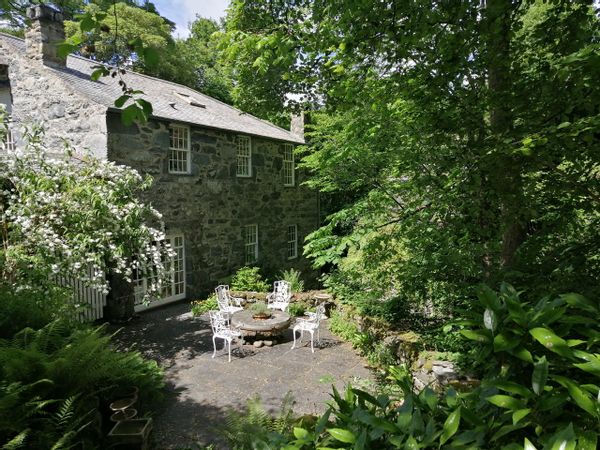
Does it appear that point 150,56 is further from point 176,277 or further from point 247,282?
point 247,282

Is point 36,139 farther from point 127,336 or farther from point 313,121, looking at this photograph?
point 313,121

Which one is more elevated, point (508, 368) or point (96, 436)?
point (508, 368)

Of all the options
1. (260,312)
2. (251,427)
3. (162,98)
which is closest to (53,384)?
(251,427)

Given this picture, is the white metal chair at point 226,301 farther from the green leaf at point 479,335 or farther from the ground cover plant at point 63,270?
the green leaf at point 479,335

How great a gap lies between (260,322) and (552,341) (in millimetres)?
7924

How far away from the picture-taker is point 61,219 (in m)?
6.92

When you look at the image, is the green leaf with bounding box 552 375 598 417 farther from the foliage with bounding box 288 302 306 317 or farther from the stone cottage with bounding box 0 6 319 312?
the foliage with bounding box 288 302 306 317

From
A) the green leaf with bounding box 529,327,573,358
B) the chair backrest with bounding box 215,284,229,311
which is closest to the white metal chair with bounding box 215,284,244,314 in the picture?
the chair backrest with bounding box 215,284,229,311

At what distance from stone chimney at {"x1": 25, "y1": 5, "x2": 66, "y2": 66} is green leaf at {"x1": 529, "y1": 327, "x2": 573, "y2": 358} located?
11723 millimetres

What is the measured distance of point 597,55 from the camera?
226 centimetres

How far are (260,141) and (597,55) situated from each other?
13071 millimetres

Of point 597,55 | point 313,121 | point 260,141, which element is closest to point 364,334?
point 597,55

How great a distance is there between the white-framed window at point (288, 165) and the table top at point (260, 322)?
7781 mm

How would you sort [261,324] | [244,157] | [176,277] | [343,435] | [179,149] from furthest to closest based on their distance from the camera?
1. [244,157]
2. [176,277]
3. [179,149]
4. [261,324]
5. [343,435]
